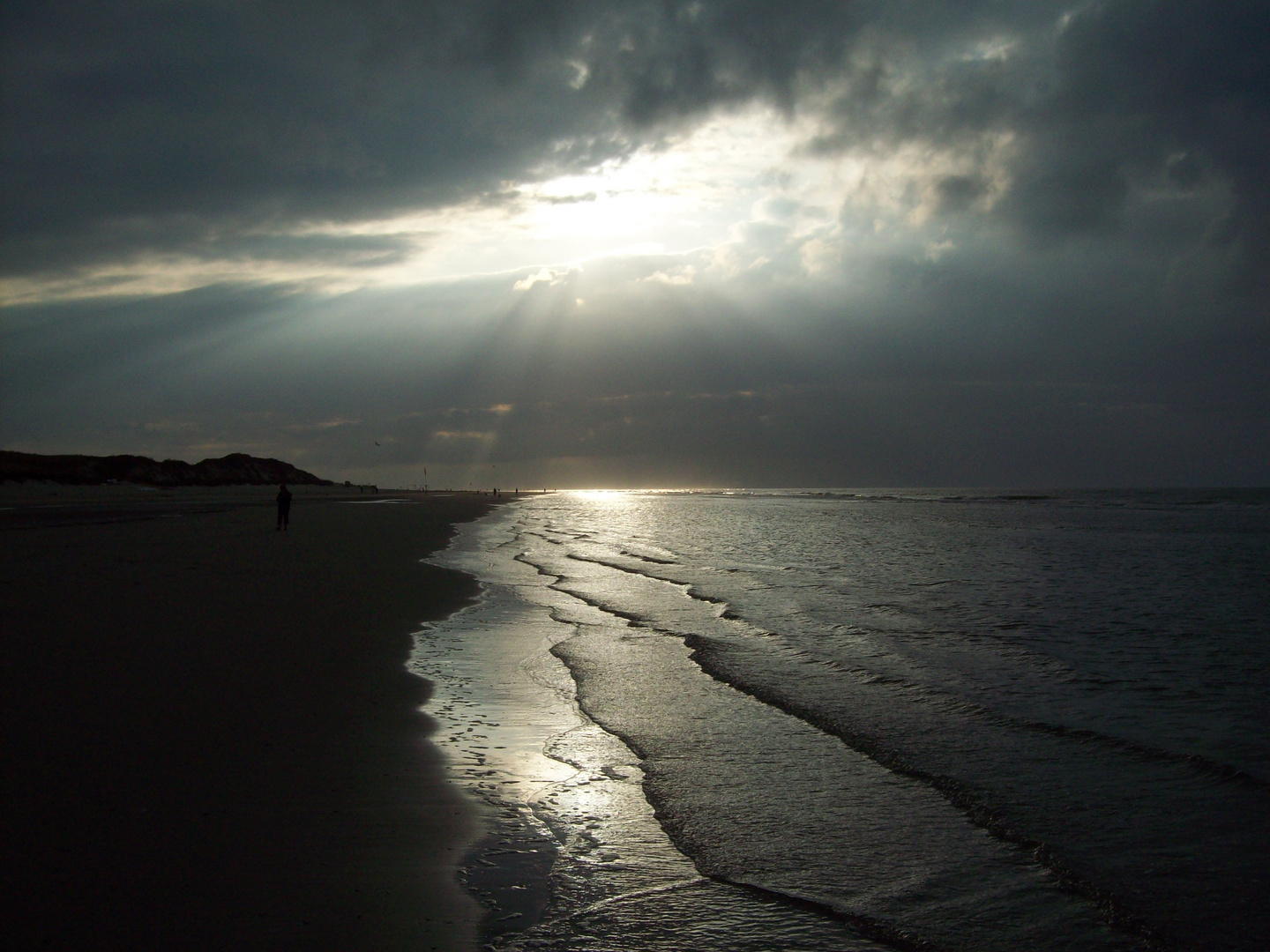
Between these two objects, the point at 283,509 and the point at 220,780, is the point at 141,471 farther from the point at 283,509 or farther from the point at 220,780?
the point at 220,780

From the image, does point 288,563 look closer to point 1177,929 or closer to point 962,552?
point 1177,929

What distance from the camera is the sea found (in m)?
4.82

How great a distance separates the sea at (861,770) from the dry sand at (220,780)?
20.2 inches

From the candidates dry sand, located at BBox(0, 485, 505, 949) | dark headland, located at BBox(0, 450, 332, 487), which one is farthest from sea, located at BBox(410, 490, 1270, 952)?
dark headland, located at BBox(0, 450, 332, 487)

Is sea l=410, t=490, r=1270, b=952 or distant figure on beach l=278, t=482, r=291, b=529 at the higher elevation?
distant figure on beach l=278, t=482, r=291, b=529

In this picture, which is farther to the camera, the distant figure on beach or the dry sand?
the distant figure on beach

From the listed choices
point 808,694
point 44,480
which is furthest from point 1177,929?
point 44,480

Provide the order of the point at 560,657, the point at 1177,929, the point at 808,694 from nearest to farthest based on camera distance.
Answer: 1. the point at 1177,929
2. the point at 808,694
3. the point at 560,657

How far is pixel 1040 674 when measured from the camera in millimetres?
11656

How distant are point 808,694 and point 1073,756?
323 cm

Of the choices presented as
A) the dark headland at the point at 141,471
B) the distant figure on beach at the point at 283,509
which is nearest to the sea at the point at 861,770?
the distant figure on beach at the point at 283,509

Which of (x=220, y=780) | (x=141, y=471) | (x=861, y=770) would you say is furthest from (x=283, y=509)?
(x=141, y=471)

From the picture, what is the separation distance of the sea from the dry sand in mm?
513

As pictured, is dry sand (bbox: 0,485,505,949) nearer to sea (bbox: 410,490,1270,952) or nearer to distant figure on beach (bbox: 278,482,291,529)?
sea (bbox: 410,490,1270,952)
